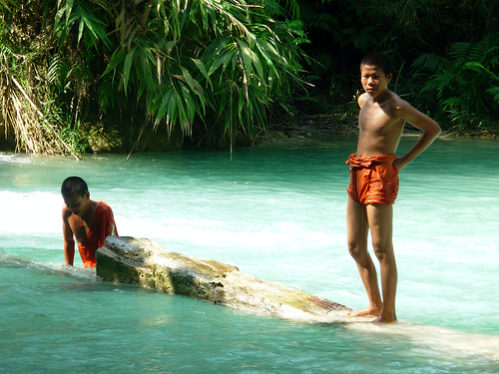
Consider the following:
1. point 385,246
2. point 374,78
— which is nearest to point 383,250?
point 385,246

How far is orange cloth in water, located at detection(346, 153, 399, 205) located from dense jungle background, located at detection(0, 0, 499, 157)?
3611 mm

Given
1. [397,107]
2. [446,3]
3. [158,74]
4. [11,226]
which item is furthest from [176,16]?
[446,3]

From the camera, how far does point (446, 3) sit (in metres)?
15.6

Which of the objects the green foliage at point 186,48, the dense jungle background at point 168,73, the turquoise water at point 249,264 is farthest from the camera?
the dense jungle background at point 168,73

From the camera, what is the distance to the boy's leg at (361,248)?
3900 millimetres

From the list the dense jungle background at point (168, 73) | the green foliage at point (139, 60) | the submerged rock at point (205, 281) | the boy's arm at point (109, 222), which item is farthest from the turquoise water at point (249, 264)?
the green foliage at point (139, 60)

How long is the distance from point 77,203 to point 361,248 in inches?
78.6

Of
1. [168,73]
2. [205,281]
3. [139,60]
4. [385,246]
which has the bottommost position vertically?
[205,281]

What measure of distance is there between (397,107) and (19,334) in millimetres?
2150

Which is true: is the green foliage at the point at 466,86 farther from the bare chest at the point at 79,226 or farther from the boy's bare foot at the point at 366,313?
the boy's bare foot at the point at 366,313

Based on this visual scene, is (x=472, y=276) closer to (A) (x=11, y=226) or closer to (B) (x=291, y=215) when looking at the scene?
(B) (x=291, y=215)

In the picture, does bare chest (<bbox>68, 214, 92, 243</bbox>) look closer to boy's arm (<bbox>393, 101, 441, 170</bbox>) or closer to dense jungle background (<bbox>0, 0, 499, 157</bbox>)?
boy's arm (<bbox>393, 101, 441, 170</bbox>)

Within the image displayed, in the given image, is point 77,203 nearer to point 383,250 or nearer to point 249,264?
point 249,264

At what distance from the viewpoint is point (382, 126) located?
3.79 meters
